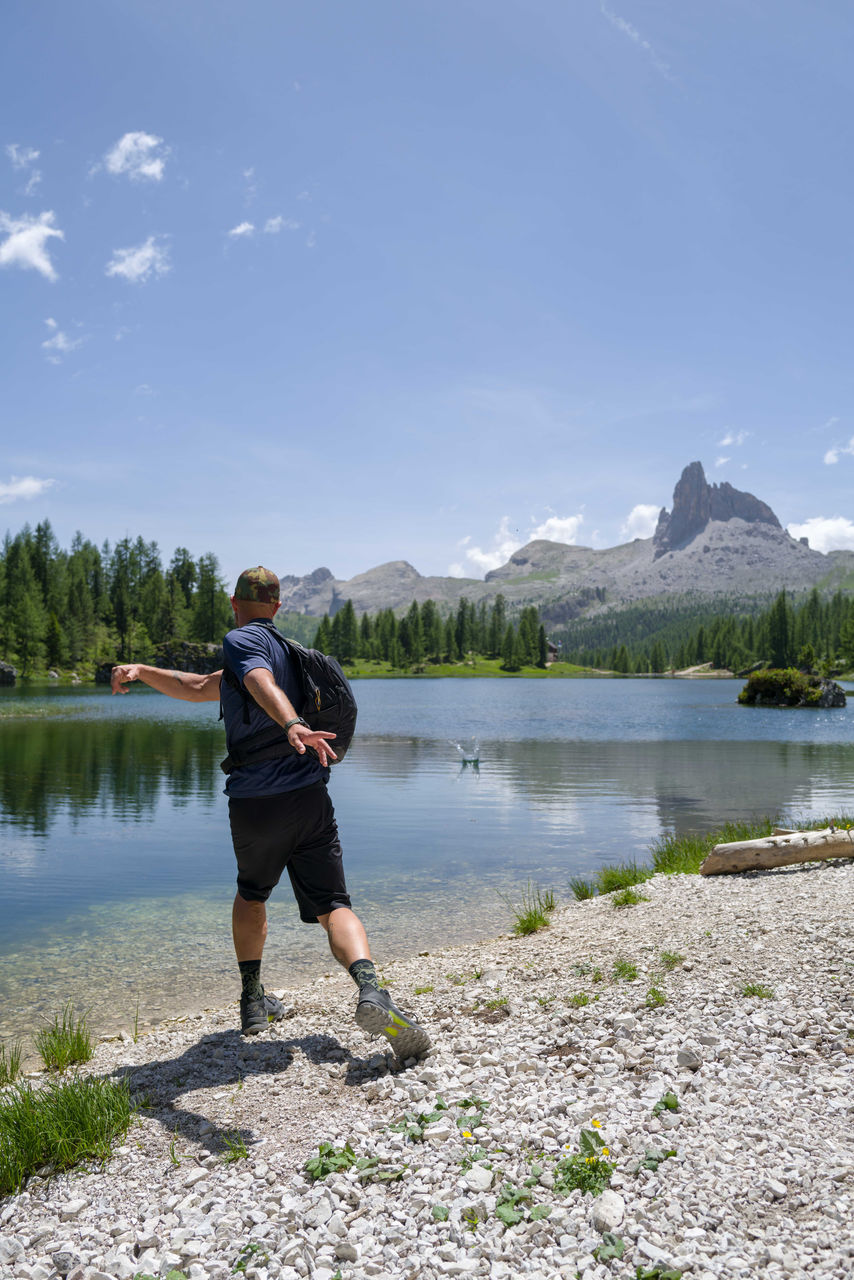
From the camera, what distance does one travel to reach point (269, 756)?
6129mm

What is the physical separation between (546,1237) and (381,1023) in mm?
1941

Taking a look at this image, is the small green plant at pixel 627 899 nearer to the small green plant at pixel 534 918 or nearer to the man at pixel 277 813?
the small green plant at pixel 534 918

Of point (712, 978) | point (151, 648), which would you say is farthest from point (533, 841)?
point (151, 648)

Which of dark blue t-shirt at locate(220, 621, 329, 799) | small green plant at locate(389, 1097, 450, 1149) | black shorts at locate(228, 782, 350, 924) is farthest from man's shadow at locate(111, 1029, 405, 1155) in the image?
dark blue t-shirt at locate(220, 621, 329, 799)

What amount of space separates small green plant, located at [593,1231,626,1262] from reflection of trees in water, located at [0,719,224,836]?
20353 mm

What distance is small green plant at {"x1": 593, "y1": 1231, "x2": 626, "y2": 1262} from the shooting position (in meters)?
3.77

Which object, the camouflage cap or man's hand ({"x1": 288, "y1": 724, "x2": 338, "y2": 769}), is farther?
the camouflage cap

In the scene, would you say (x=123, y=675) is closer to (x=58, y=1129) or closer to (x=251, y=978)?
(x=251, y=978)

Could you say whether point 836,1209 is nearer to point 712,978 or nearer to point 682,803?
point 712,978

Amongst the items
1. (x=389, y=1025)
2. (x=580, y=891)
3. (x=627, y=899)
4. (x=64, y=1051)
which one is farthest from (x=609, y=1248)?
(x=580, y=891)

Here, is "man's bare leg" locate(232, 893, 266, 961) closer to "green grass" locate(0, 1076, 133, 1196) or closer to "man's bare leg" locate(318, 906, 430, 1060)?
"man's bare leg" locate(318, 906, 430, 1060)

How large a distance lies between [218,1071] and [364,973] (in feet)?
4.90

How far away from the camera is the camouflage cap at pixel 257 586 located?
661cm

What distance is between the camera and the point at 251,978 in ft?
22.8
